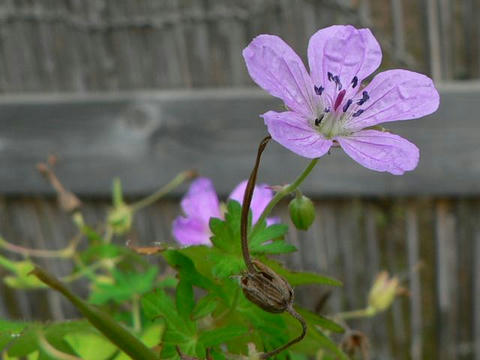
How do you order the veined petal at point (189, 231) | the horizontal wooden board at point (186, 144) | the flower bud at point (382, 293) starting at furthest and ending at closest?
Result: the horizontal wooden board at point (186, 144) < the flower bud at point (382, 293) < the veined petal at point (189, 231)

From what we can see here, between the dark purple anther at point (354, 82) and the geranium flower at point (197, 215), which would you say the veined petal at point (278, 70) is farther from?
the geranium flower at point (197, 215)

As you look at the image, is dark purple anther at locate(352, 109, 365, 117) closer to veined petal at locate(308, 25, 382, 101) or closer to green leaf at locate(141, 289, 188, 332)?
veined petal at locate(308, 25, 382, 101)

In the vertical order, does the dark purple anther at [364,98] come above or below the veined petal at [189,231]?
above

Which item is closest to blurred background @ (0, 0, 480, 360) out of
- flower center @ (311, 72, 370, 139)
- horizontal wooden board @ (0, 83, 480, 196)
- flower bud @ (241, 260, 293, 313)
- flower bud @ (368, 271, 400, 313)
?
horizontal wooden board @ (0, 83, 480, 196)

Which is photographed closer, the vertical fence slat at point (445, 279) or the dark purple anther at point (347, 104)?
the dark purple anther at point (347, 104)

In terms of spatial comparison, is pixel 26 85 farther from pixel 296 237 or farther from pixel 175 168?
pixel 296 237

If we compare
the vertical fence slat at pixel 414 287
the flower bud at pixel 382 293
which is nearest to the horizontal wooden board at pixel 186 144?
the vertical fence slat at pixel 414 287

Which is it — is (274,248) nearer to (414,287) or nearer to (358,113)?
(358,113)
